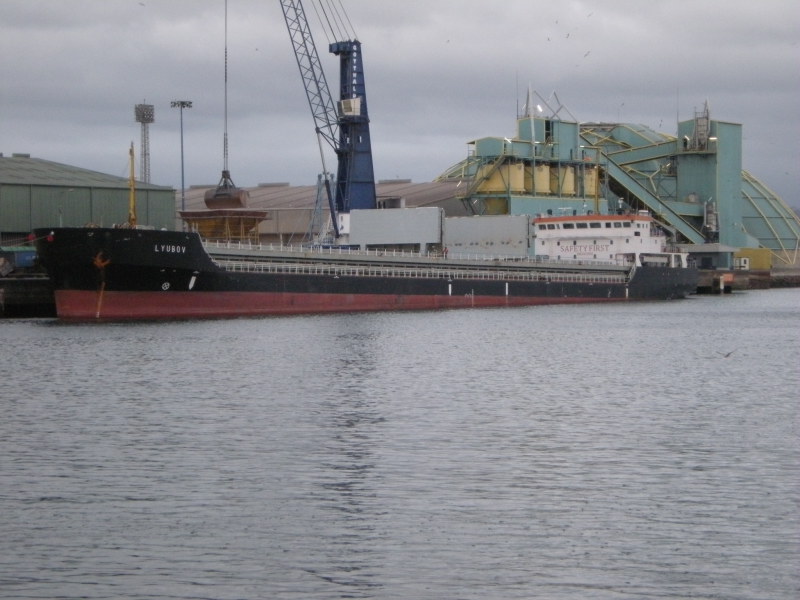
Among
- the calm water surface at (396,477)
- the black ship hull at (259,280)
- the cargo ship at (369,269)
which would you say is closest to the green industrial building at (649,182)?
the cargo ship at (369,269)

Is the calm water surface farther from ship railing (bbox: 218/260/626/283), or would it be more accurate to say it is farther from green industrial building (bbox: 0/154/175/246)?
green industrial building (bbox: 0/154/175/246)

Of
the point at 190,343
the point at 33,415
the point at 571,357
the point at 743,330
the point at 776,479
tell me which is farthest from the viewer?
the point at 743,330

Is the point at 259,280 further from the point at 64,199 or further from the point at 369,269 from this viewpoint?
the point at 64,199

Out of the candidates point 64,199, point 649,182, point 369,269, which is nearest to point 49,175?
point 64,199

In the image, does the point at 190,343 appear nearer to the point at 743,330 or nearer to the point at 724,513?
the point at 743,330

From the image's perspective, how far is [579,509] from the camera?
17.3m

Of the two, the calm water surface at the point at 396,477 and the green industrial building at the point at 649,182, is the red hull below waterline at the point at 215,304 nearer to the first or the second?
the calm water surface at the point at 396,477

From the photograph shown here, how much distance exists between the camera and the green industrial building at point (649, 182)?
98938mm

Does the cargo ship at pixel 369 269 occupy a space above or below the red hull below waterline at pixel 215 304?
above

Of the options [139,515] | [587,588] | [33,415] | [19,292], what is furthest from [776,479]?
[19,292]

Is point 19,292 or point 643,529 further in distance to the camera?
point 19,292

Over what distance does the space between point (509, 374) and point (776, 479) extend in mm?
15908

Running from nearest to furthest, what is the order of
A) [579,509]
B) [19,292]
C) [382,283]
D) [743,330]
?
[579,509] < [743,330] < [19,292] < [382,283]

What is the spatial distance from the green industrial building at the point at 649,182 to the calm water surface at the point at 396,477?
198ft
